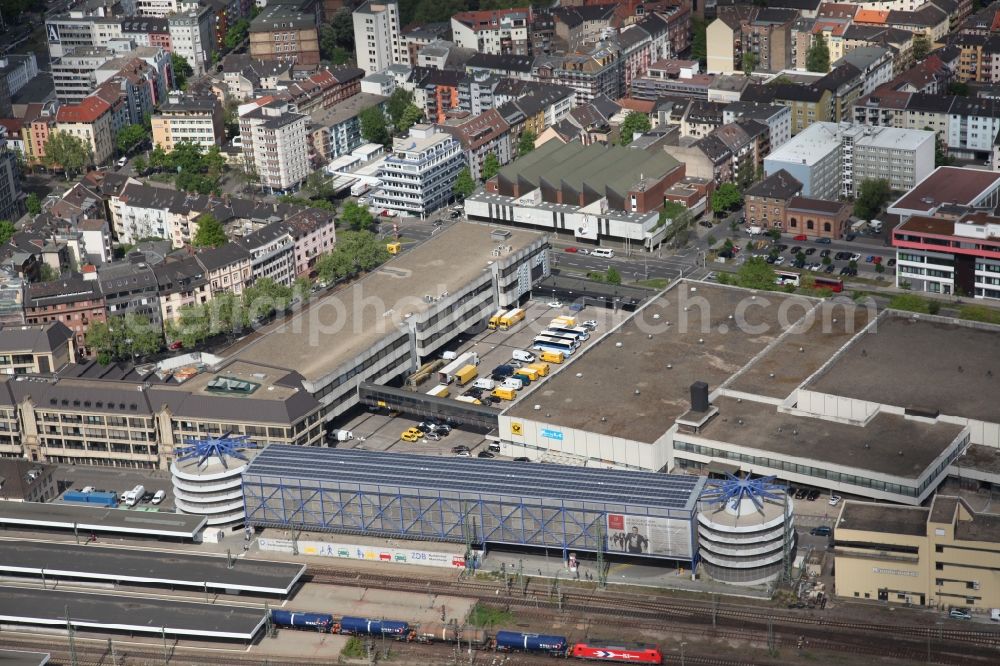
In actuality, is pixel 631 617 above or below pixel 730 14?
below

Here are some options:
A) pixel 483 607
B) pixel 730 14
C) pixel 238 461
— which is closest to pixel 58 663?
pixel 238 461

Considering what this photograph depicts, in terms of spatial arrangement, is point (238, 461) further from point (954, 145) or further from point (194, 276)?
point (954, 145)

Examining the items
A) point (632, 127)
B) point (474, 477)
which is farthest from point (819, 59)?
point (474, 477)

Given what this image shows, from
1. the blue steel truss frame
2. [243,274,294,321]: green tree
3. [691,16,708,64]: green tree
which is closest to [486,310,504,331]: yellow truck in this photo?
[243,274,294,321]: green tree

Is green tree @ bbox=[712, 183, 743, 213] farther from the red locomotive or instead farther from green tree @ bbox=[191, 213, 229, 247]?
the red locomotive

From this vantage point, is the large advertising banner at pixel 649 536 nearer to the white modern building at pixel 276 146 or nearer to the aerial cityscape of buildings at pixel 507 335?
the aerial cityscape of buildings at pixel 507 335

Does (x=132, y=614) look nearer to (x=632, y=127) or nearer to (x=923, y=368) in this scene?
(x=923, y=368)

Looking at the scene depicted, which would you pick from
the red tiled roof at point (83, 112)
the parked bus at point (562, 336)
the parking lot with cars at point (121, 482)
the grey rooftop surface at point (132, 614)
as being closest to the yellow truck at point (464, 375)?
the parked bus at point (562, 336)
